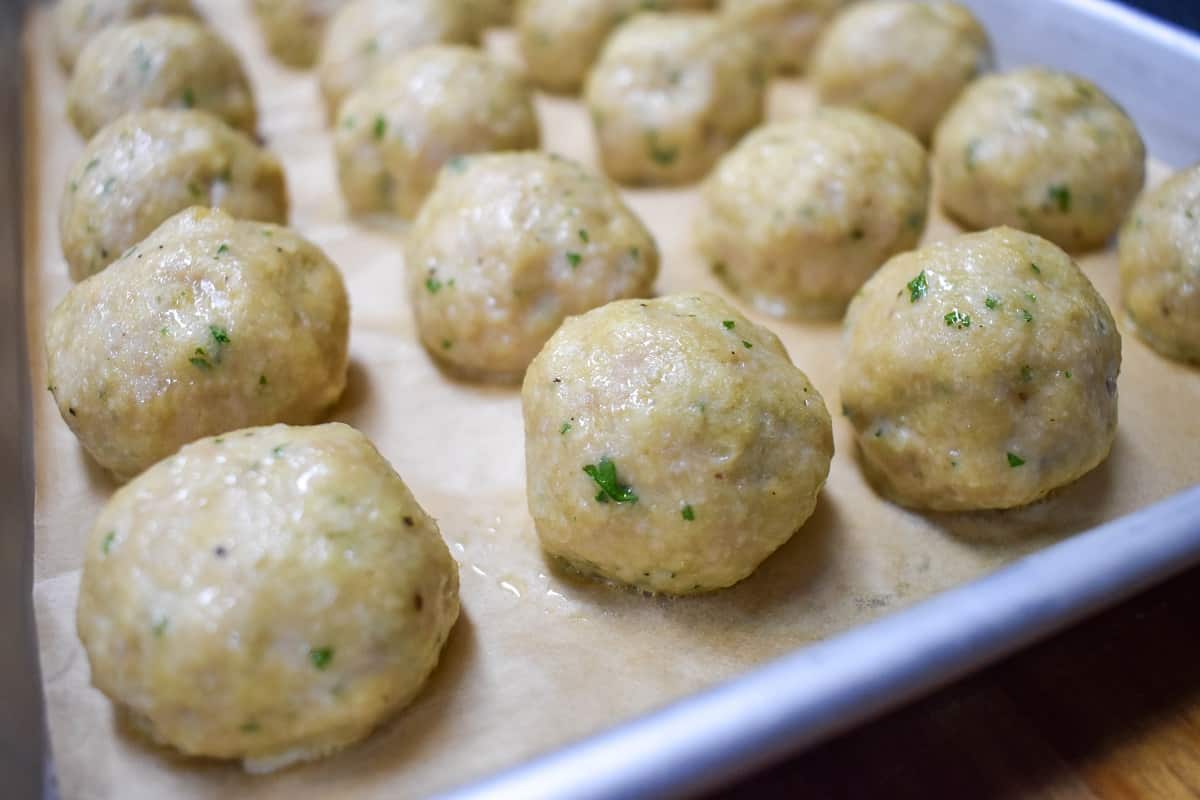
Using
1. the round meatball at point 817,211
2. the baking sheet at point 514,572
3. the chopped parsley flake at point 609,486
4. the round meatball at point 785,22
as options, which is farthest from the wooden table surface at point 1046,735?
the round meatball at point 785,22

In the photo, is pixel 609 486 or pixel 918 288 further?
pixel 918 288

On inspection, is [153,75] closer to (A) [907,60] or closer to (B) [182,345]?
(B) [182,345]

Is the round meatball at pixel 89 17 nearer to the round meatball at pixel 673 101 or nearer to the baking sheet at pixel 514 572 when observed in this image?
the baking sheet at pixel 514 572

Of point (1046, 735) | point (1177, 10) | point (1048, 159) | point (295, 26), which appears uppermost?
point (1177, 10)

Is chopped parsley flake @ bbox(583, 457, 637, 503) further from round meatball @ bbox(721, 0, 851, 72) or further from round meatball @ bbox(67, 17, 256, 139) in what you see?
round meatball @ bbox(721, 0, 851, 72)

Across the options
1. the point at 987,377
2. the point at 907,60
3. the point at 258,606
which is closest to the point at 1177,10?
the point at 907,60

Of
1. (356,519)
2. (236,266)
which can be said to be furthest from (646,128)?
(356,519)

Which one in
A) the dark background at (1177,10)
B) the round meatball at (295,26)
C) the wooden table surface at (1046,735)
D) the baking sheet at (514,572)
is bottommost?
the wooden table surface at (1046,735)

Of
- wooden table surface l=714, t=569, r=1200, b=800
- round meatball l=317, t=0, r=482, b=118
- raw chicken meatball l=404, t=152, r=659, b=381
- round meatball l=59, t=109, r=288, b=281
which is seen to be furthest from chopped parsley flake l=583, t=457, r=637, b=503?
round meatball l=317, t=0, r=482, b=118
